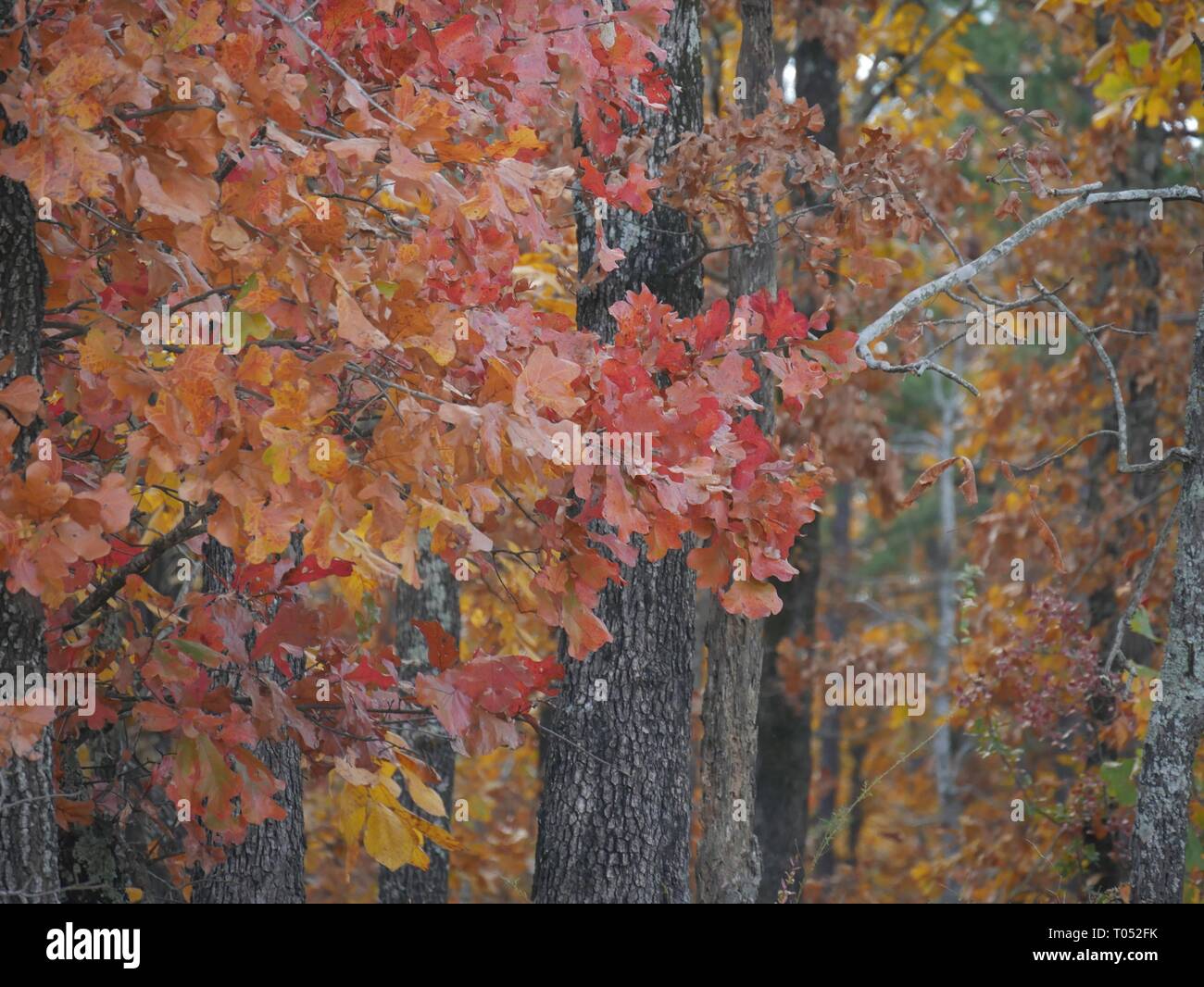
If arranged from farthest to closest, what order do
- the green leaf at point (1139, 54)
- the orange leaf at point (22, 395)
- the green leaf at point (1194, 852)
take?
1. the green leaf at point (1139, 54)
2. the green leaf at point (1194, 852)
3. the orange leaf at point (22, 395)

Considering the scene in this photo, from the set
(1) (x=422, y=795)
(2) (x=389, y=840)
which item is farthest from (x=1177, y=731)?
(2) (x=389, y=840)

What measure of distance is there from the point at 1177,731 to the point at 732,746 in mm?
2021

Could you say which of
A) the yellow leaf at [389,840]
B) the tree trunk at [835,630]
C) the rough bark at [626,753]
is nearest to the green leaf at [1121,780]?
the rough bark at [626,753]

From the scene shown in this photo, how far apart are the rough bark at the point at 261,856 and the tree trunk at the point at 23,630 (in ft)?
5.72

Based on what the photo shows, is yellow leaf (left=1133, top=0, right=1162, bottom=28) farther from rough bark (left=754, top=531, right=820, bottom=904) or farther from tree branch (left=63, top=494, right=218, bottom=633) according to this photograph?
tree branch (left=63, top=494, right=218, bottom=633)

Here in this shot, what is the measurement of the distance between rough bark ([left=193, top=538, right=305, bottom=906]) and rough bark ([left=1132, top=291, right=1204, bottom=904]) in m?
3.75

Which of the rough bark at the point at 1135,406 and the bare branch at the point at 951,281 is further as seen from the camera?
the rough bark at the point at 1135,406

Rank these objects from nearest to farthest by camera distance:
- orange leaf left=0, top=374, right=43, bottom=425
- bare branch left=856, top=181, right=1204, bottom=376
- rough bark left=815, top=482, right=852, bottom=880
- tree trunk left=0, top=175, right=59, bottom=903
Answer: orange leaf left=0, top=374, right=43, bottom=425
tree trunk left=0, top=175, right=59, bottom=903
bare branch left=856, top=181, right=1204, bottom=376
rough bark left=815, top=482, right=852, bottom=880

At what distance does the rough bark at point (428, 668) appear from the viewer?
29.5 ft

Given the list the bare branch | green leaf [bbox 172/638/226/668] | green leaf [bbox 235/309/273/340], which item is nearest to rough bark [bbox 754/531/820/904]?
the bare branch

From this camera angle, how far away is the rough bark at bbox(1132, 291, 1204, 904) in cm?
592

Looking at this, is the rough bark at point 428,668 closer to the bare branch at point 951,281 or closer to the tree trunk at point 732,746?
the tree trunk at point 732,746
